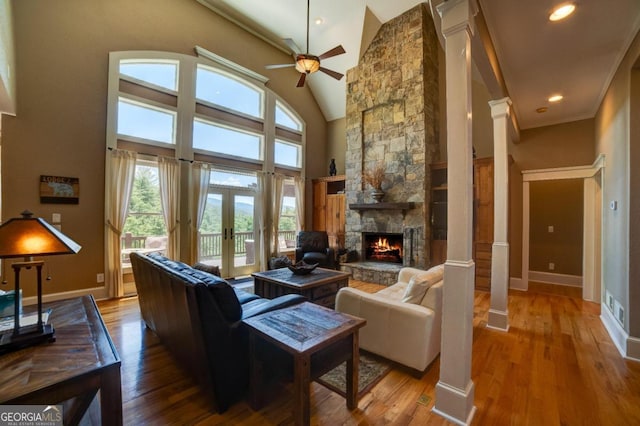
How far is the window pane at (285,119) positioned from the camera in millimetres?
6785

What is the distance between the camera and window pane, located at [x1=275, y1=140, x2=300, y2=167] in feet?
22.4

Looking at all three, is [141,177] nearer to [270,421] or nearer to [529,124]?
[270,421]

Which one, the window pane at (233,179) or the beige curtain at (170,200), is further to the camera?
the window pane at (233,179)

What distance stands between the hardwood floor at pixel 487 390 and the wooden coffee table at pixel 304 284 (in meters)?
1.26

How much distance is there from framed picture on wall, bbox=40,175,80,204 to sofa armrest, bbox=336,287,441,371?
4381 mm

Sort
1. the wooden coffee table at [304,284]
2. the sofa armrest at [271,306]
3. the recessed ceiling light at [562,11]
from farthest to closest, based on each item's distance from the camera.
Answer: the wooden coffee table at [304,284] → the recessed ceiling light at [562,11] → the sofa armrest at [271,306]

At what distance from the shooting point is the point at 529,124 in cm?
512

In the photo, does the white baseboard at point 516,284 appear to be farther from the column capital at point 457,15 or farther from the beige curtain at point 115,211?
the beige curtain at point 115,211

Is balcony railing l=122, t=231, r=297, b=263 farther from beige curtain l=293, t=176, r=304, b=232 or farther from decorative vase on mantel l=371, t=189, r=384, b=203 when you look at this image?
decorative vase on mantel l=371, t=189, r=384, b=203

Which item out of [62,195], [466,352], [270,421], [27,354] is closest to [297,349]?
[270,421]

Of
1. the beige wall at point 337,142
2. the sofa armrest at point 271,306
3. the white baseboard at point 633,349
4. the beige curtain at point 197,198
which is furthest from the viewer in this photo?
the beige wall at point 337,142

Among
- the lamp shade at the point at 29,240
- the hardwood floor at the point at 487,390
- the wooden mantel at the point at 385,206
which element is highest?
the wooden mantel at the point at 385,206

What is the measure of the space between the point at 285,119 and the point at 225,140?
1822 millimetres

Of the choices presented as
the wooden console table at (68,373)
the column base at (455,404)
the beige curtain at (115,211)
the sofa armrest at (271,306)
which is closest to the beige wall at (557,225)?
the column base at (455,404)
